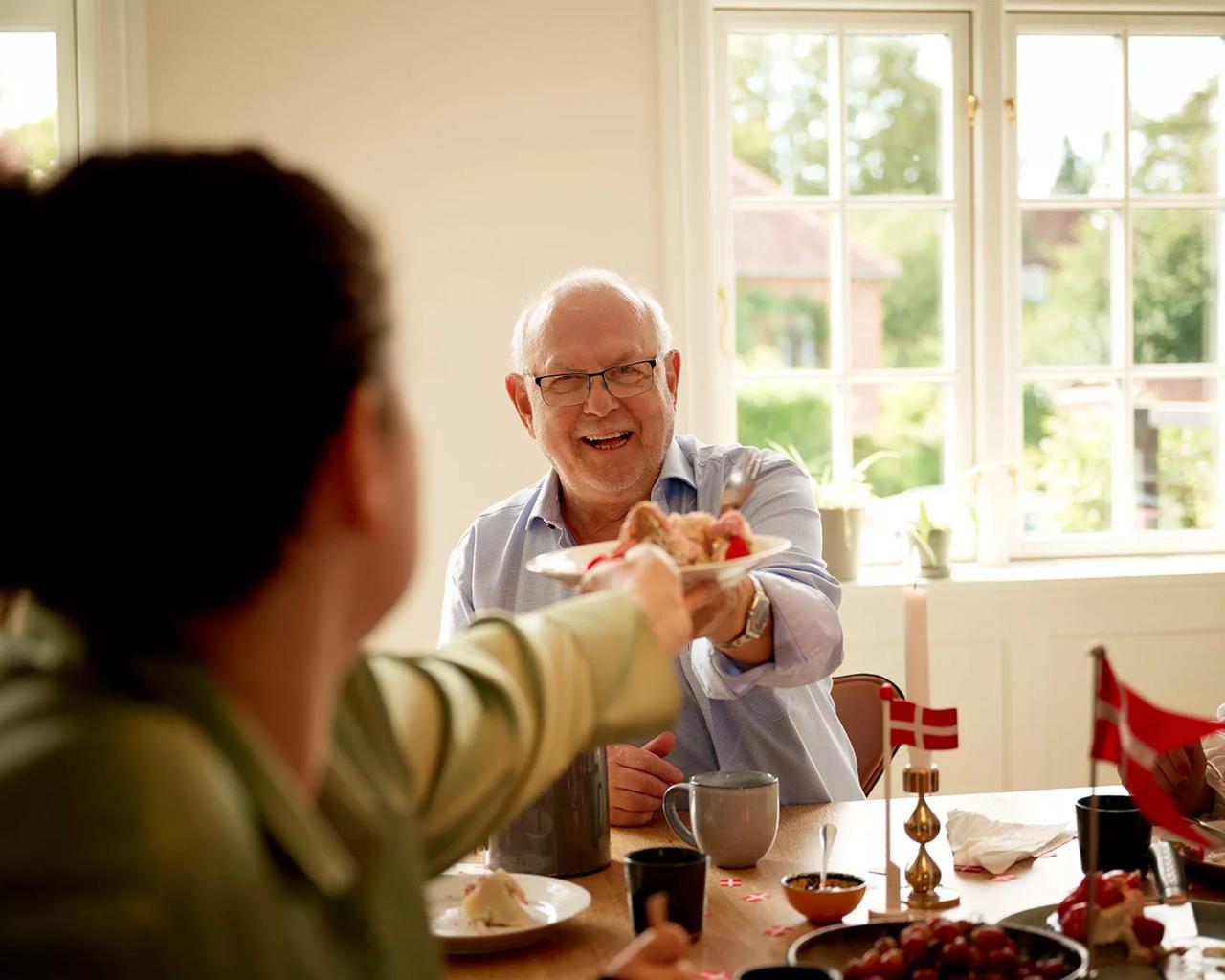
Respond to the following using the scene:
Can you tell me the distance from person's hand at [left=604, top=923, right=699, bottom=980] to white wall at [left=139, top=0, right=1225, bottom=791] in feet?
8.22

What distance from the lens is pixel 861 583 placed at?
11.0 feet

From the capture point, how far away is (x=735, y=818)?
1479mm

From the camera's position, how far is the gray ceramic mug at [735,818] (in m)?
1.48

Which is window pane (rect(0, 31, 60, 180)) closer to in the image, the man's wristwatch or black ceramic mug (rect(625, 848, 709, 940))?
the man's wristwatch

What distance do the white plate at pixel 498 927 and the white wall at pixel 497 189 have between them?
1.92 metres

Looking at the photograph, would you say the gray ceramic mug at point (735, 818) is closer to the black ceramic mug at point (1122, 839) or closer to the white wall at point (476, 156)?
the black ceramic mug at point (1122, 839)

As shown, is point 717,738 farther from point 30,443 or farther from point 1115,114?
point 1115,114

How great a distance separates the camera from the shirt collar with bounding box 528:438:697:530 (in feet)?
7.44

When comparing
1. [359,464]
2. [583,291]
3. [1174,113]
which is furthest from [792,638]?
[1174,113]

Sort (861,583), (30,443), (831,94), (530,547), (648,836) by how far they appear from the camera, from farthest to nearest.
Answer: (831,94)
(861,583)
(530,547)
(648,836)
(30,443)

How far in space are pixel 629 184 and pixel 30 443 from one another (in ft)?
9.59

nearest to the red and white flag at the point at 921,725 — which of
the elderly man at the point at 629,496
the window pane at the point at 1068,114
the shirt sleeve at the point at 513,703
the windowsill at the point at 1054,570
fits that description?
the shirt sleeve at the point at 513,703

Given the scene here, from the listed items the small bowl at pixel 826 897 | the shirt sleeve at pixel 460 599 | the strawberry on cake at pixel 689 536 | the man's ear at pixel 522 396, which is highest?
the man's ear at pixel 522 396

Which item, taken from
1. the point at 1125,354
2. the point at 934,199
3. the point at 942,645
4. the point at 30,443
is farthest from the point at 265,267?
the point at 1125,354
